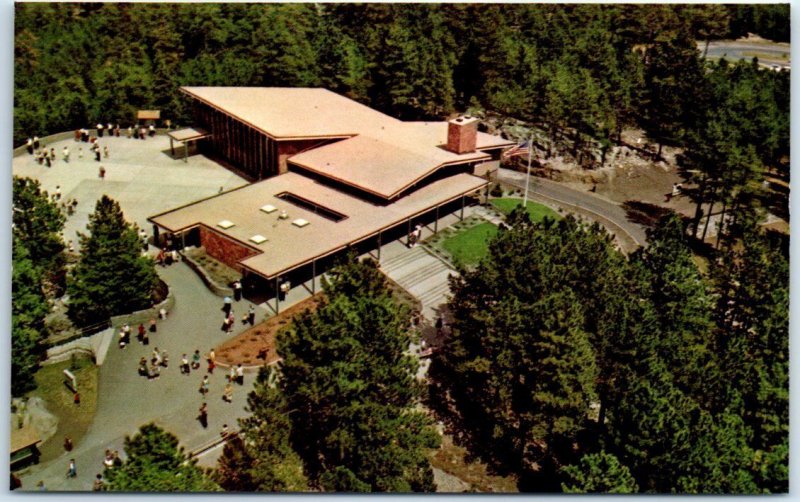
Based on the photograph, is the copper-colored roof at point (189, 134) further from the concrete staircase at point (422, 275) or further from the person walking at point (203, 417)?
the person walking at point (203, 417)

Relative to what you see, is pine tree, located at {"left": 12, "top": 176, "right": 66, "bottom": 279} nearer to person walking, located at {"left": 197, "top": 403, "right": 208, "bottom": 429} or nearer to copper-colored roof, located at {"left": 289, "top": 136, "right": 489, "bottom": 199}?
person walking, located at {"left": 197, "top": 403, "right": 208, "bottom": 429}

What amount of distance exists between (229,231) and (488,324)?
18.5 m

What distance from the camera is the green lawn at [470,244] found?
163 ft

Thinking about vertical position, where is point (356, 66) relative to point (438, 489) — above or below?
above

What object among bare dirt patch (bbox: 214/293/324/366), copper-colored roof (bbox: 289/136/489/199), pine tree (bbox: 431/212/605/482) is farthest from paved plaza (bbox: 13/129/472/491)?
pine tree (bbox: 431/212/605/482)

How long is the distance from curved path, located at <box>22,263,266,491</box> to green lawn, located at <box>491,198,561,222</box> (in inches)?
848

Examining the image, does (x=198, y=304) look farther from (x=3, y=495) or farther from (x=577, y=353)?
(x=577, y=353)

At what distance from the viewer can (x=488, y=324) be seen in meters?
34.8

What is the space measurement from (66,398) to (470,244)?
82.9ft

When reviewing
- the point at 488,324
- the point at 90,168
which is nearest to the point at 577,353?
the point at 488,324

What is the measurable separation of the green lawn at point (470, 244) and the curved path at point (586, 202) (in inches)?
391

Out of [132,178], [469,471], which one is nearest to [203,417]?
[469,471]

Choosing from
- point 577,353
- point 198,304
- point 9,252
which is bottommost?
point 198,304

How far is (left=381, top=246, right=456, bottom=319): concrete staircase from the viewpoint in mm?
46344
